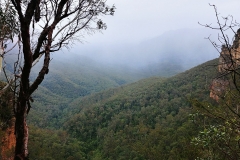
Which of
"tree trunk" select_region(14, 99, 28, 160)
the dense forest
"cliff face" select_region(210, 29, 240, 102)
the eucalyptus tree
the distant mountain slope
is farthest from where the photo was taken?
the distant mountain slope

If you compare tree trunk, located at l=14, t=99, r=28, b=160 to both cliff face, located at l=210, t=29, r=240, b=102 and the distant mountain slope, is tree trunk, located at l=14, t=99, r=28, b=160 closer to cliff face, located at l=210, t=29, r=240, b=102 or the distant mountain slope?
cliff face, located at l=210, t=29, r=240, b=102

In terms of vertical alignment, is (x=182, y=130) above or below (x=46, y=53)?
below

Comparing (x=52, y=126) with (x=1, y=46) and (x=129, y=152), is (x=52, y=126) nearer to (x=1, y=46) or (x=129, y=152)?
(x=129, y=152)

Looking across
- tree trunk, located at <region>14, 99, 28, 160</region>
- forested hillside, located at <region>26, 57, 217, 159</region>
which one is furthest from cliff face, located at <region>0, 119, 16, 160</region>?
tree trunk, located at <region>14, 99, 28, 160</region>

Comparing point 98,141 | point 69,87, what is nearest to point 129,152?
point 98,141

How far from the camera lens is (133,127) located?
33.6 meters

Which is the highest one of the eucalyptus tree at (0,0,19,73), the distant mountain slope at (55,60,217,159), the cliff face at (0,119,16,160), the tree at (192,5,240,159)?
the eucalyptus tree at (0,0,19,73)

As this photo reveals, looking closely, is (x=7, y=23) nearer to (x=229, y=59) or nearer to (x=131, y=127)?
(x=229, y=59)

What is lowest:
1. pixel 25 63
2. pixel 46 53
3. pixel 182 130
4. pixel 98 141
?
pixel 98 141

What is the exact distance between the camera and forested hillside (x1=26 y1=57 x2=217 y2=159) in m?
23.4

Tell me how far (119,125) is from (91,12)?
35181mm

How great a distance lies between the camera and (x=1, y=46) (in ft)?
8.87

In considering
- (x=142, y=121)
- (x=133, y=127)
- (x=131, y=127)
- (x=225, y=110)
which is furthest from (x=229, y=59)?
(x=142, y=121)

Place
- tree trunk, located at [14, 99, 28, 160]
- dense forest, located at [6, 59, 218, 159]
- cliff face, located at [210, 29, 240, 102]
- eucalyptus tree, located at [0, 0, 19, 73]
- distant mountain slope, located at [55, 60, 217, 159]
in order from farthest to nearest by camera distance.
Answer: distant mountain slope, located at [55, 60, 217, 159]
dense forest, located at [6, 59, 218, 159]
eucalyptus tree, located at [0, 0, 19, 73]
tree trunk, located at [14, 99, 28, 160]
cliff face, located at [210, 29, 240, 102]
